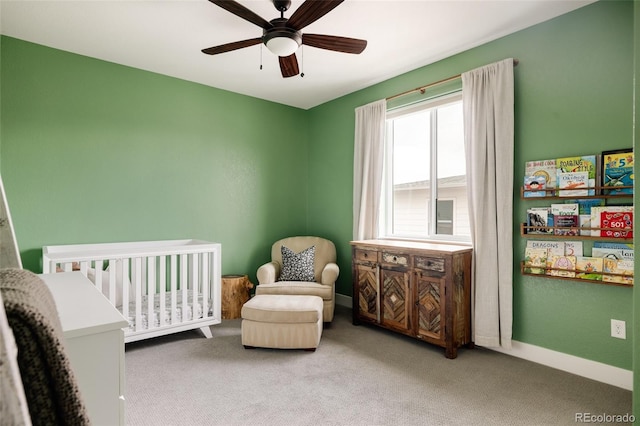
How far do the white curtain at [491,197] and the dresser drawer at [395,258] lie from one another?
0.57 meters

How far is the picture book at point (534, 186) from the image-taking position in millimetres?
2623

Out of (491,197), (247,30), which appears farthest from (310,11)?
(491,197)

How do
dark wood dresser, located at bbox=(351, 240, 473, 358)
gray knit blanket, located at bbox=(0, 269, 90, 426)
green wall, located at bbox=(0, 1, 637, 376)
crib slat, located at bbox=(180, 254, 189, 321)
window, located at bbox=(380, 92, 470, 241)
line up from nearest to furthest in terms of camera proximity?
gray knit blanket, located at bbox=(0, 269, 90, 426)
green wall, located at bbox=(0, 1, 637, 376)
dark wood dresser, located at bbox=(351, 240, 473, 358)
crib slat, located at bbox=(180, 254, 189, 321)
window, located at bbox=(380, 92, 470, 241)

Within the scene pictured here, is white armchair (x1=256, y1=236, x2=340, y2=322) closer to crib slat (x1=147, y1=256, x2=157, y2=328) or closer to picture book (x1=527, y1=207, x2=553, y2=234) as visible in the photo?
crib slat (x1=147, y1=256, x2=157, y2=328)

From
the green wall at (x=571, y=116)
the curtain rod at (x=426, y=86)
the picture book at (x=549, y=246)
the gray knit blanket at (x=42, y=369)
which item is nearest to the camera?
the gray knit blanket at (x=42, y=369)

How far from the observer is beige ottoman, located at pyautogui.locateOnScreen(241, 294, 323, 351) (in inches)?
113

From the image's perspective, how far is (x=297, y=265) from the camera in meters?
3.90

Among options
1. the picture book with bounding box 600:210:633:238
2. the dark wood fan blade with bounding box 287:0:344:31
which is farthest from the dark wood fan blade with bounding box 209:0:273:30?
the picture book with bounding box 600:210:633:238

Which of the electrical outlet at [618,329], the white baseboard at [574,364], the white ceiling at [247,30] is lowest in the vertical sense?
the white baseboard at [574,364]

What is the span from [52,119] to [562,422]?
4.42 m

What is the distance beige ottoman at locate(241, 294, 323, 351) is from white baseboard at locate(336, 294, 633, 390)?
1.55 meters

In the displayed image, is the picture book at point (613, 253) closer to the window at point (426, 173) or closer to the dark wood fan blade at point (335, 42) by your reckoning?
the window at point (426, 173)

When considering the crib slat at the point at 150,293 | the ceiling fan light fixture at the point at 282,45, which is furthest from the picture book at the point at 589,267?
the crib slat at the point at 150,293

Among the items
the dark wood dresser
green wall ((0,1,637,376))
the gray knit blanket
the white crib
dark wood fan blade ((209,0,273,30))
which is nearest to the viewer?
the gray knit blanket
